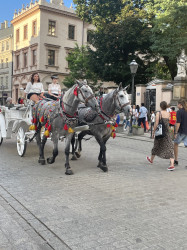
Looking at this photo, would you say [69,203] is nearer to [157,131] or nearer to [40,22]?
[157,131]

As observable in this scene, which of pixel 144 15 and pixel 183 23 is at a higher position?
pixel 144 15

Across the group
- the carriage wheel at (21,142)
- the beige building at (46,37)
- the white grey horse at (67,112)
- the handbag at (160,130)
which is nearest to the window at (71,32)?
the beige building at (46,37)

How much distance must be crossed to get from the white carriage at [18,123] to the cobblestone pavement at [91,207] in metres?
0.91

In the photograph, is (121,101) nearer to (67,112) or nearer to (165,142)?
(67,112)

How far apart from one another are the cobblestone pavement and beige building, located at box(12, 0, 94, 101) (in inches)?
1432

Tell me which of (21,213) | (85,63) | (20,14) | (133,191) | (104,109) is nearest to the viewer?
(21,213)

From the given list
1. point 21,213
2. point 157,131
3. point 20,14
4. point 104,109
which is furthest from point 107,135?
point 20,14

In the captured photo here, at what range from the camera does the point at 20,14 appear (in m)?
46.5

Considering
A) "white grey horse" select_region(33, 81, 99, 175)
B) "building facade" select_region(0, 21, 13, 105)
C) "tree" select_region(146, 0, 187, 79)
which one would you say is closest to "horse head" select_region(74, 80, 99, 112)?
"white grey horse" select_region(33, 81, 99, 175)

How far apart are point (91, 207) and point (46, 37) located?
40.8 metres

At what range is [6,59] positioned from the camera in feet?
174

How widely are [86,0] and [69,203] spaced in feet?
108

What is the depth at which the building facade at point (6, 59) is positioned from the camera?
51.2m

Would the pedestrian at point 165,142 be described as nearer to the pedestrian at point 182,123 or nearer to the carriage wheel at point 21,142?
the pedestrian at point 182,123
